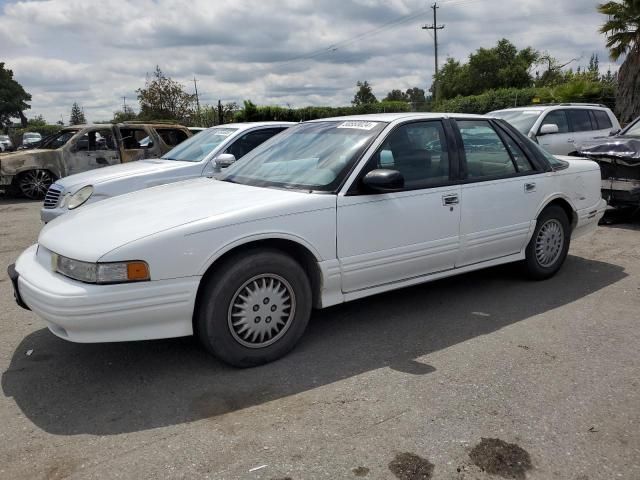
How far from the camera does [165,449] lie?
2.71m

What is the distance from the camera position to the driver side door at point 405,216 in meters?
3.81

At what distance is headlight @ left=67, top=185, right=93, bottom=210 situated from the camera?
653 centimetres

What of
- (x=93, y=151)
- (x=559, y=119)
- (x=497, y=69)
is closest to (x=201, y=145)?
(x=93, y=151)

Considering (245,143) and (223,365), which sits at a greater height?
(245,143)

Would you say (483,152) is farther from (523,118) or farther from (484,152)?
(523,118)

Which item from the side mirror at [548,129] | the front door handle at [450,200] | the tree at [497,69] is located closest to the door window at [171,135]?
the side mirror at [548,129]

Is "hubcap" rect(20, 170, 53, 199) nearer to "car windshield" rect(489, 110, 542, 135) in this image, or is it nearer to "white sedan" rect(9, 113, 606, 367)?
"white sedan" rect(9, 113, 606, 367)

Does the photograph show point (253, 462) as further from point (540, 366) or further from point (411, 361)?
point (540, 366)

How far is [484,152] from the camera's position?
467 centimetres

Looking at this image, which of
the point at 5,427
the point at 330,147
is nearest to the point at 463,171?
the point at 330,147

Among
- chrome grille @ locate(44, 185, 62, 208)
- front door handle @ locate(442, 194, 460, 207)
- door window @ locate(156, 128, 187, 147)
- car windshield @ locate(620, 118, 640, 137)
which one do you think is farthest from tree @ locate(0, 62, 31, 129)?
front door handle @ locate(442, 194, 460, 207)

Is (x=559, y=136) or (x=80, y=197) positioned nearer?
(x=80, y=197)

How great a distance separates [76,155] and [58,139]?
2.71ft

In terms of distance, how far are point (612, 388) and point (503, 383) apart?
62 cm
